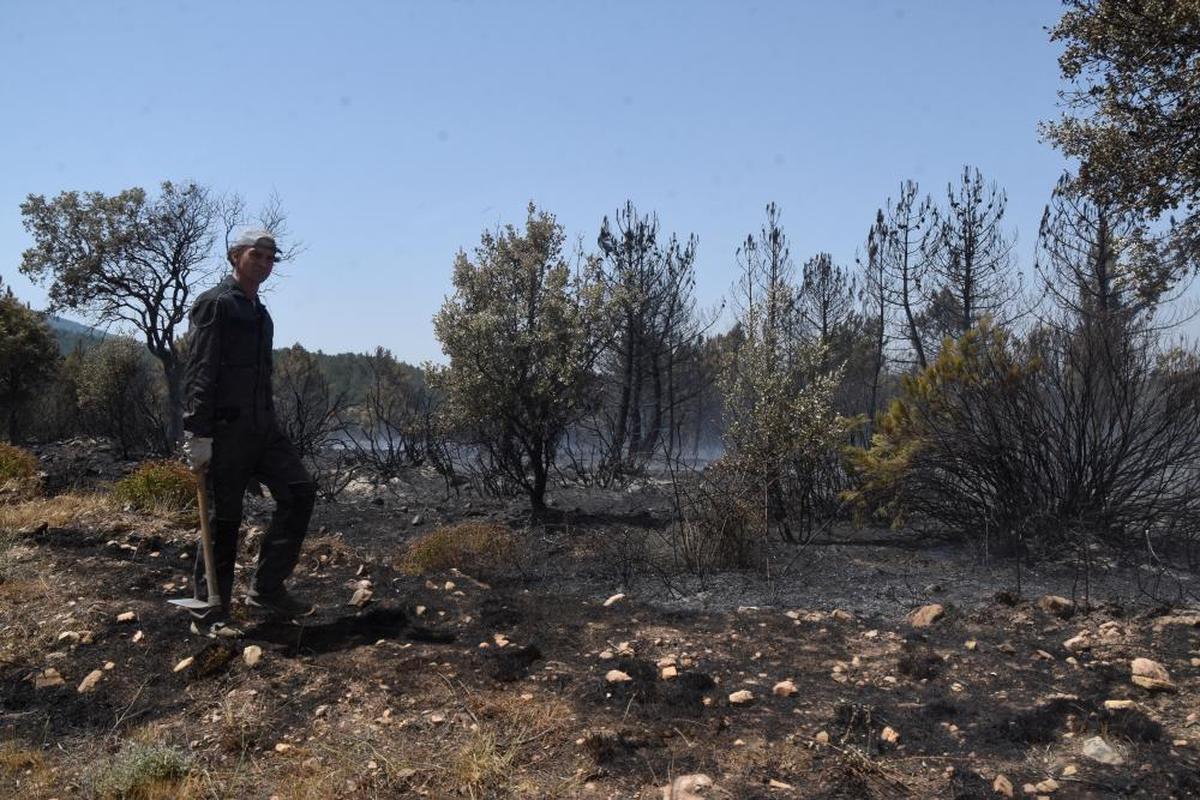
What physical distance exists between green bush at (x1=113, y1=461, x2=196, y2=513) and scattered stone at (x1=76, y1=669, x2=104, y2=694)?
3.39 m

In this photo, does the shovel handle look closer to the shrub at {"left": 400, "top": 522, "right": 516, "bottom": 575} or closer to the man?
the man

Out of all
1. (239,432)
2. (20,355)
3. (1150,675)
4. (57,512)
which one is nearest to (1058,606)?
(1150,675)

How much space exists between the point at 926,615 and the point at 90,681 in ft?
11.9

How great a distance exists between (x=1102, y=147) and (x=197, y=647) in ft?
21.1

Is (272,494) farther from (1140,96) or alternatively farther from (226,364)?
(1140,96)

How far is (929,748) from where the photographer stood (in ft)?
9.03

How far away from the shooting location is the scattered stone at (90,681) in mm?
3314

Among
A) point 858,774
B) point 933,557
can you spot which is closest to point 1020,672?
point 858,774

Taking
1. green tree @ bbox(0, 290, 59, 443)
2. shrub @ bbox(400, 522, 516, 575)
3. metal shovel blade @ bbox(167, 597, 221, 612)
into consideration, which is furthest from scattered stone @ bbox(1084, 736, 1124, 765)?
green tree @ bbox(0, 290, 59, 443)

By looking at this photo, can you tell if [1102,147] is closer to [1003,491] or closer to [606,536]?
[1003,491]

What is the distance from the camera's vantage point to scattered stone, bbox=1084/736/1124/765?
2.62 m

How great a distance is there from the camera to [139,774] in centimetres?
258

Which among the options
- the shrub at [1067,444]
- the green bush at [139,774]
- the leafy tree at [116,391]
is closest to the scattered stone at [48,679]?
the green bush at [139,774]

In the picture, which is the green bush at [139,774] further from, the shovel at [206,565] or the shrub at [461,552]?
the shrub at [461,552]
